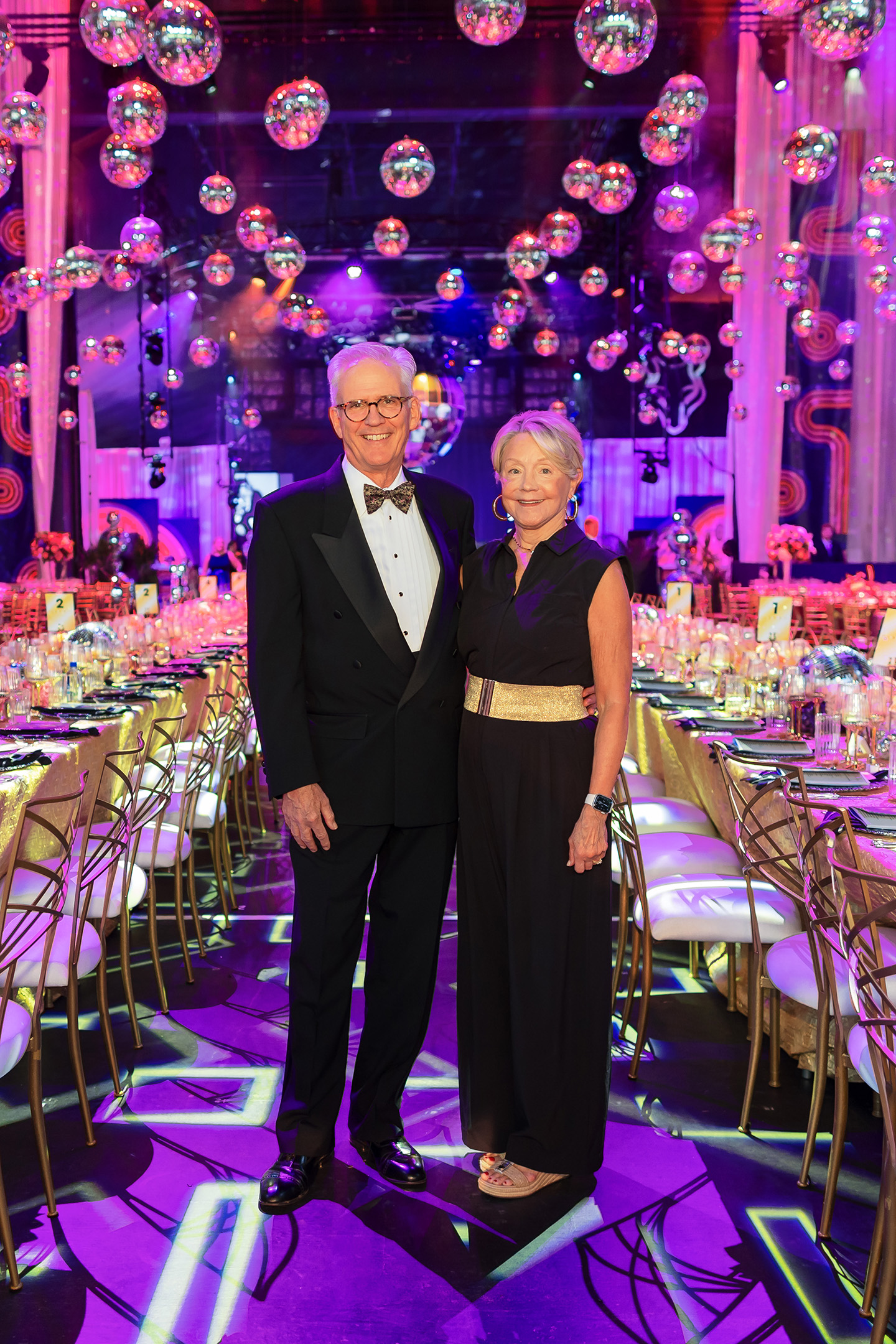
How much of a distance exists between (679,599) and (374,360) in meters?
5.92

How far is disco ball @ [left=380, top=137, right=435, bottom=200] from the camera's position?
6.73 metres

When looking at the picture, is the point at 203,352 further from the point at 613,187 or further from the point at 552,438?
the point at 552,438

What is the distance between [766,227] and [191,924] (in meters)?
12.8

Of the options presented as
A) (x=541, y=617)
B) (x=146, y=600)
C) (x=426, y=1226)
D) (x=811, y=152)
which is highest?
(x=811, y=152)

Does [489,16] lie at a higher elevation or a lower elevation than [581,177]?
lower

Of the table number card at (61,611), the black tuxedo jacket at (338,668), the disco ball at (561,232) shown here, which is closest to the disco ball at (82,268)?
the table number card at (61,611)

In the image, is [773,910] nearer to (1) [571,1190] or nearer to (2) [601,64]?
(1) [571,1190]

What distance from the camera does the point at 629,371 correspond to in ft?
46.4

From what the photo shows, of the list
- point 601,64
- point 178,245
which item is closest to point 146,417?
point 178,245

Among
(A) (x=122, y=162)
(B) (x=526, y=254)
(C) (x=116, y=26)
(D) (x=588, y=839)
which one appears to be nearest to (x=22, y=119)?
(A) (x=122, y=162)

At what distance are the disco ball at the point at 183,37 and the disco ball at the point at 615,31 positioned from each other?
1.64 meters

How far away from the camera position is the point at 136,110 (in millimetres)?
5613

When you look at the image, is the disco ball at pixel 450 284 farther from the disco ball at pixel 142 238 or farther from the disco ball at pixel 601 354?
the disco ball at pixel 142 238

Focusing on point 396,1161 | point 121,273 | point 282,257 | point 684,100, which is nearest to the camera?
point 396,1161
